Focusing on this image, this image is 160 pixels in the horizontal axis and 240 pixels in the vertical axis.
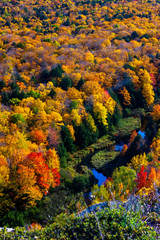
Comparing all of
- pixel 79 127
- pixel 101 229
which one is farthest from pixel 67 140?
pixel 101 229

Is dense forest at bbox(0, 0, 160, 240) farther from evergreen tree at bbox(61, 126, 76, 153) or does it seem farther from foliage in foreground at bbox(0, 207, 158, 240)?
evergreen tree at bbox(61, 126, 76, 153)

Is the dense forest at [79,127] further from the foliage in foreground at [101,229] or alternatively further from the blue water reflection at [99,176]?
the blue water reflection at [99,176]

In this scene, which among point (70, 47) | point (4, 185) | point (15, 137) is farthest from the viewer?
point (70, 47)

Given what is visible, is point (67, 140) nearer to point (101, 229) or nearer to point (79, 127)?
point (79, 127)

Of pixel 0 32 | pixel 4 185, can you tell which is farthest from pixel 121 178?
pixel 0 32

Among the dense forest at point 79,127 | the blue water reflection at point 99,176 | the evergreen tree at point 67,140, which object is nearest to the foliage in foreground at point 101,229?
the dense forest at point 79,127

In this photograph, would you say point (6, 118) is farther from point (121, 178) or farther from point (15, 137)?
point (121, 178)

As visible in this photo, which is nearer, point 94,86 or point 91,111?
point 91,111
